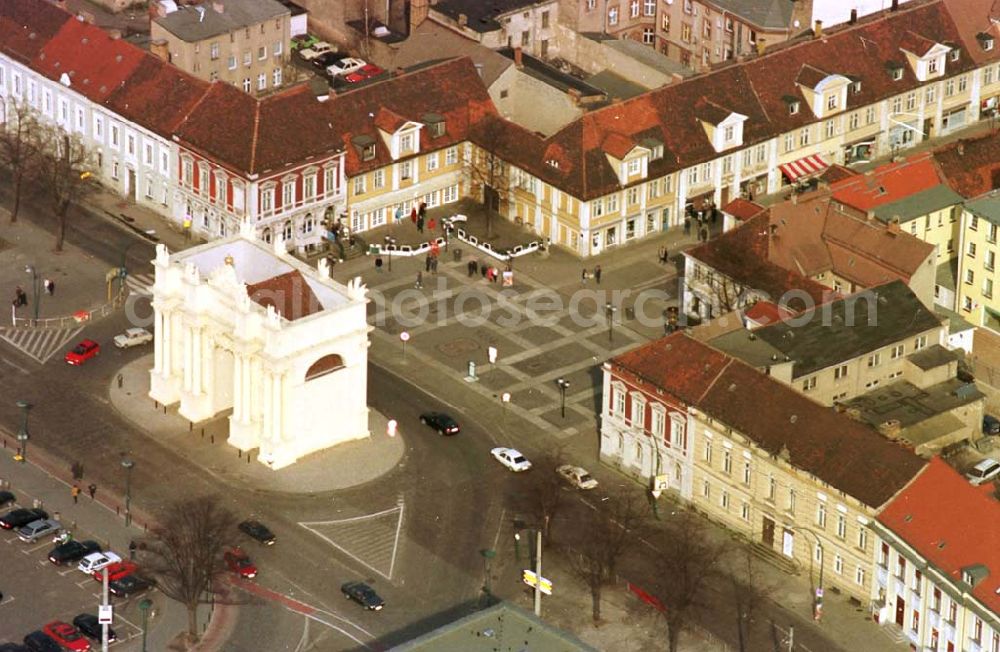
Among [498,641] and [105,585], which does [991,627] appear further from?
[105,585]

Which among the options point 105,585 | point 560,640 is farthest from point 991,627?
point 105,585

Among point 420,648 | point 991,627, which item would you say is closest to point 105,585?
point 420,648

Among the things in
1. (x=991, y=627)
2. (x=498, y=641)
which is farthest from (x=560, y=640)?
Result: (x=991, y=627)

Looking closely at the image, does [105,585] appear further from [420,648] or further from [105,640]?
[420,648]

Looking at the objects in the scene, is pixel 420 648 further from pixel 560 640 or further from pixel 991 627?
pixel 991 627

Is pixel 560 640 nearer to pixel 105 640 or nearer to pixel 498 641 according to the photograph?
pixel 498 641

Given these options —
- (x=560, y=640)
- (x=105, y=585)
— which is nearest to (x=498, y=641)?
(x=560, y=640)
